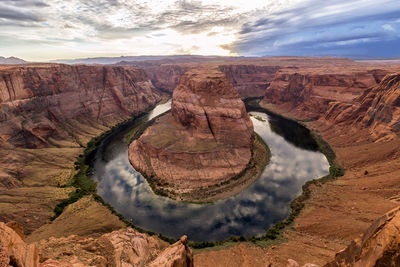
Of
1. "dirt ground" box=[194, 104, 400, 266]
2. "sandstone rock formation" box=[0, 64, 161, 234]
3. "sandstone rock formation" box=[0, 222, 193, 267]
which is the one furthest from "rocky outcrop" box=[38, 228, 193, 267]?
"sandstone rock formation" box=[0, 64, 161, 234]

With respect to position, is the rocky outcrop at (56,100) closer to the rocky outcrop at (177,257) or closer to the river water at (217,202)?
the river water at (217,202)

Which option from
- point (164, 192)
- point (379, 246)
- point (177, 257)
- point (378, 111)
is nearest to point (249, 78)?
point (378, 111)

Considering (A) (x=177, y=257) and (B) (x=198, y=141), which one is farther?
(B) (x=198, y=141)

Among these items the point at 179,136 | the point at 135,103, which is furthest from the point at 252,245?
the point at 135,103

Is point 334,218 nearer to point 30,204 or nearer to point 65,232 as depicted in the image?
point 65,232

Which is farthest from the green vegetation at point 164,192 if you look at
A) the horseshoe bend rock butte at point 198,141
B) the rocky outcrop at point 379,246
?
the rocky outcrop at point 379,246

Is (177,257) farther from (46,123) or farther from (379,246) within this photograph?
(46,123)
